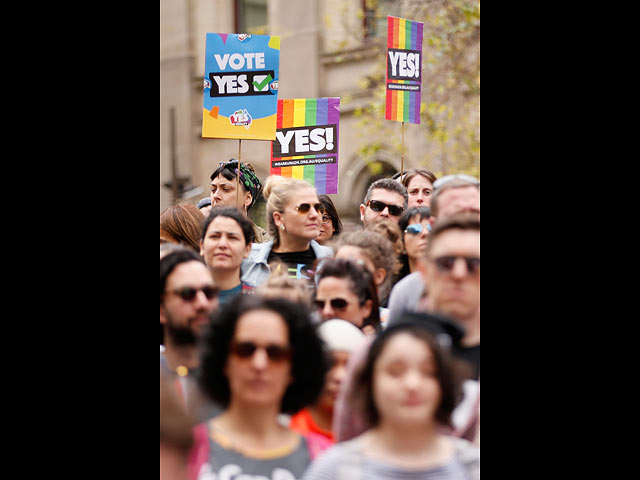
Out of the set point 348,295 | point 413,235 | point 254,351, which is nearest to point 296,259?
point 413,235

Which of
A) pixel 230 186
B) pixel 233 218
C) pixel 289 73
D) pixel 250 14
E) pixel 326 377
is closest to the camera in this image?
pixel 326 377

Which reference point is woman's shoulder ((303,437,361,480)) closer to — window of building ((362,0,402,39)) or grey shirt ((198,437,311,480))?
grey shirt ((198,437,311,480))

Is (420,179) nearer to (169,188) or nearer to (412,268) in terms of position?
(412,268)

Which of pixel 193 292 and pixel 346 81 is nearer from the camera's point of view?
pixel 193 292

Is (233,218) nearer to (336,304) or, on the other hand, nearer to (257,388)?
(336,304)

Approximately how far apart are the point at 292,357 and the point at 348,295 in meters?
0.61

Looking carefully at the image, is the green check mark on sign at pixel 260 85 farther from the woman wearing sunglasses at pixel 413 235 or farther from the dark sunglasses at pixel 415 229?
the dark sunglasses at pixel 415 229

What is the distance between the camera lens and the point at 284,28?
17391mm

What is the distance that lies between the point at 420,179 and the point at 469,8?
6.07 m

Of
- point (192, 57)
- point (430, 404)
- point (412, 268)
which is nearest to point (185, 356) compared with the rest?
point (430, 404)

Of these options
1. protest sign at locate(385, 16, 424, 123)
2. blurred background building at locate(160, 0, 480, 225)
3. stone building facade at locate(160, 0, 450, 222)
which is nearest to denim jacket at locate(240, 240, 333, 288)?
protest sign at locate(385, 16, 424, 123)

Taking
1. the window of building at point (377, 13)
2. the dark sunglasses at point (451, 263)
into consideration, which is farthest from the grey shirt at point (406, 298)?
the window of building at point (377, 13)

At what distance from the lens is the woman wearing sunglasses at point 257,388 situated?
2.73m

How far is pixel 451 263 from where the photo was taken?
2.81 m
